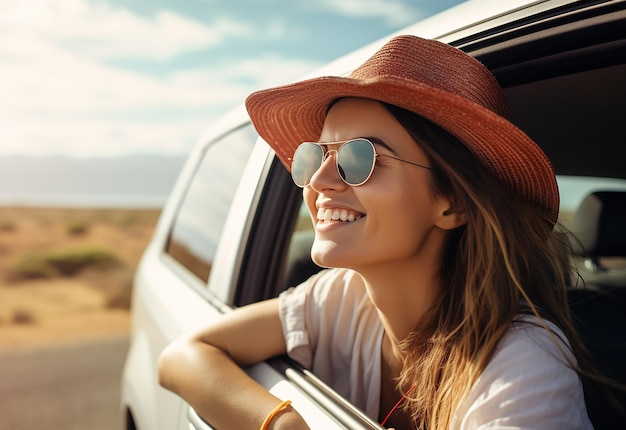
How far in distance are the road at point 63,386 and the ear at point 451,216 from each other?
514 cm

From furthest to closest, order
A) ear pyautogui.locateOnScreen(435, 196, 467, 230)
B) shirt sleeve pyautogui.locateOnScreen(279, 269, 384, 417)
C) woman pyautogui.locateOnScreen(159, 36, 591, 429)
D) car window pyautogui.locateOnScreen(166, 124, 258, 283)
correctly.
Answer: car window pyautogui.locateOnScreen(166, 124, 258, 283), shirt sleeve pyautogui.locateOnScreen(279, 269, 384, 417), ear pyautogui.locateOnScreen(435, 196, 467, 230), woman pyautogui.locateOnScreen(159, 36, 591, 429)

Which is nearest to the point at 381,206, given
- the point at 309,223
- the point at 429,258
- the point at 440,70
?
the point at 429,258

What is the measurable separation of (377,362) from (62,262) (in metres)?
21.4

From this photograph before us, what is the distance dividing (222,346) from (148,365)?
0.91 meters

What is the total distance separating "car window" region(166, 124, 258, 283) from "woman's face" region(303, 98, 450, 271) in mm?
891

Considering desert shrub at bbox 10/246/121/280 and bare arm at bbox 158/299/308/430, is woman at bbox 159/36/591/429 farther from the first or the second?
desert shrub at bbox 10/246/121/280

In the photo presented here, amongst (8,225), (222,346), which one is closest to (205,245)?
(222,346)

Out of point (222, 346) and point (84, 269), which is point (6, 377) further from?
point (84, 269)

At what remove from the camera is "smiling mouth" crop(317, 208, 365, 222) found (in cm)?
147

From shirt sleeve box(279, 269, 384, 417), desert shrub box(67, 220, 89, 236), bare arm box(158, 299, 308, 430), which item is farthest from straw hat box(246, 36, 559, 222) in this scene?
desert shrub box(67, 220, 89, 236)

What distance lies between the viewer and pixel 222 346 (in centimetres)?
173

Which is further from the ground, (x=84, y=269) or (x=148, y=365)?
(x=148, y=365)

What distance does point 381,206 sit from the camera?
4.65 ft

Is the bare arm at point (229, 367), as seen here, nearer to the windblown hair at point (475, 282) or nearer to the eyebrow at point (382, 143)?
the windblown hair at point (475, 282)
